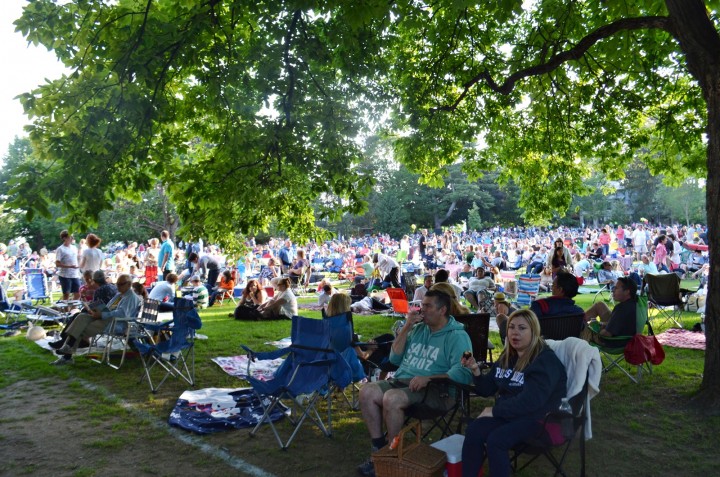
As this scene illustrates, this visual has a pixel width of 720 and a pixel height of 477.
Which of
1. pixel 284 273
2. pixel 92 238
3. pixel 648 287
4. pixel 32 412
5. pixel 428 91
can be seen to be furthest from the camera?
pixel 284 273

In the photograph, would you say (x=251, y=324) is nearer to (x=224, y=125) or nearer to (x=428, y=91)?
(x=224, y=125)

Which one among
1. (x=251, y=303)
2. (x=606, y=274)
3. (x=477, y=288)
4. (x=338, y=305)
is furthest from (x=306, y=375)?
(x=606, y=274)

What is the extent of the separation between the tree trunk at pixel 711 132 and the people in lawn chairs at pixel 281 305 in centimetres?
852

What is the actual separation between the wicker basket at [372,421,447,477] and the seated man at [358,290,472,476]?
1.75 feet

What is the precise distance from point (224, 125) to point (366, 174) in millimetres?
2192

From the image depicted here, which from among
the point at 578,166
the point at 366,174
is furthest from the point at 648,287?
the point at 366,174

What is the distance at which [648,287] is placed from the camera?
Answer: 10641mm

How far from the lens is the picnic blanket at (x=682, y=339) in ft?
28.1

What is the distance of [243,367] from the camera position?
786 cm

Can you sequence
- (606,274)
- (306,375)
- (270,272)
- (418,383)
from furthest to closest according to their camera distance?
(270,272) < (606,274) < (306,375) < (418,383)

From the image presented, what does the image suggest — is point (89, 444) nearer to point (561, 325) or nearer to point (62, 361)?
point (62, 361)

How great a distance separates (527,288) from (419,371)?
→ 8772mm

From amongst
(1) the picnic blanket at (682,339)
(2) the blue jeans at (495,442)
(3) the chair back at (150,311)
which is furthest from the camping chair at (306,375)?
(1) the picnic blanket at (682,339)

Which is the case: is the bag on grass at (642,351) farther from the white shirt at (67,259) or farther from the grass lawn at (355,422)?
the white shirt at (67,259)
